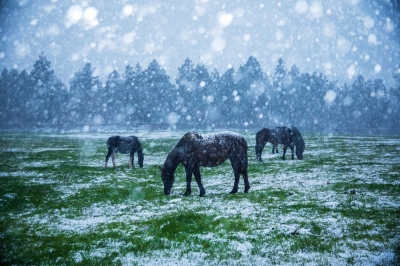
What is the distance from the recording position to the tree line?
3718 inches

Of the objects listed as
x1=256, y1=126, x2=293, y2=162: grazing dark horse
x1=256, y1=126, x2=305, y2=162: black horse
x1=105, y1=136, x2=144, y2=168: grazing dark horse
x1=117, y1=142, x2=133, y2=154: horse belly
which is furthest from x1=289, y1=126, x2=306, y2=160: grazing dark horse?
x1=117, y1=142, x2=133, y2=154: horse belly

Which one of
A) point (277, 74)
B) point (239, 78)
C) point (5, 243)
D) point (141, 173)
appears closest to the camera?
point (5, 243)

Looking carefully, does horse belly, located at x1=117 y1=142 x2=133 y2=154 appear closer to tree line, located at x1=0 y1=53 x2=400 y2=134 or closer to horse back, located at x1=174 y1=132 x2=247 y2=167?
horse back, located at x1=174 y1=132 x2=247 y2=167

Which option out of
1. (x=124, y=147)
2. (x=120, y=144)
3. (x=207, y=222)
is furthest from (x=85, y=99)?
(x=207, y=222)

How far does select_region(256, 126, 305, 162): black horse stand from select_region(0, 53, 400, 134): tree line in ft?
219

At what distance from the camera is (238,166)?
11148mm

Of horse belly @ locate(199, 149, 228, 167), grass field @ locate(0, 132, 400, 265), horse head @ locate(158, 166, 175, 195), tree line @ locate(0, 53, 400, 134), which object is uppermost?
tree line @ locate(0, 53, 400, 134)

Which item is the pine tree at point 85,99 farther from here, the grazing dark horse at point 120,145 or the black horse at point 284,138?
the black horse at point 284,138

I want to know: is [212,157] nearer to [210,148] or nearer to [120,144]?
[210,148]

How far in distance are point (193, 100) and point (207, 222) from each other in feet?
300

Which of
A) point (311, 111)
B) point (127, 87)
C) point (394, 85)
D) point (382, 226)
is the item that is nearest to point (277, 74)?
point (311, 111)

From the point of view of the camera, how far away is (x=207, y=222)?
7.79 m

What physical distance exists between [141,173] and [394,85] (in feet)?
428

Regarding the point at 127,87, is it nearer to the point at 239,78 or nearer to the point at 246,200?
the point at 239,78
